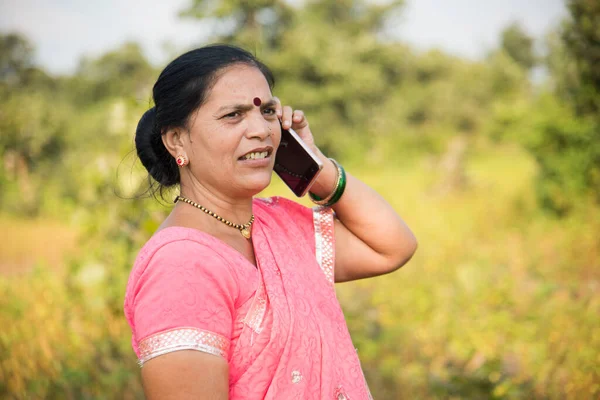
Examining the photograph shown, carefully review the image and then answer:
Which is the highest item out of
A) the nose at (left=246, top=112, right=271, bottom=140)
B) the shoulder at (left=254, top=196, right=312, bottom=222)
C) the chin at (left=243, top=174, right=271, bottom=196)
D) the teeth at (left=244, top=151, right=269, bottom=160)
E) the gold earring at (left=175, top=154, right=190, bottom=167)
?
the nose at (left=246, top=112, right=271, bottom=140)

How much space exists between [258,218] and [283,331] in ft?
1.36

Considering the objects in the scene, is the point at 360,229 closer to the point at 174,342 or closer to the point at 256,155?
the point at 256,155

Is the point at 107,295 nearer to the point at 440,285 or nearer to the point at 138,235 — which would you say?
the point at 138,235

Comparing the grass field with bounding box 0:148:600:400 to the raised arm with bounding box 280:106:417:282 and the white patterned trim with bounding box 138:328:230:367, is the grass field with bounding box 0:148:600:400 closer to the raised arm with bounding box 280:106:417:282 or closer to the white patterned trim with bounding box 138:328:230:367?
the raised arm with bounding box 280:106:417:282

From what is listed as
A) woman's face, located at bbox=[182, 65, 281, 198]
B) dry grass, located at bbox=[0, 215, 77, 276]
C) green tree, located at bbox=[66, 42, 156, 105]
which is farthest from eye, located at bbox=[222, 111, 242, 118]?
green tree, located at bbox=[66, 42, 156, 105]

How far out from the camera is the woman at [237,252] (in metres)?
1.25

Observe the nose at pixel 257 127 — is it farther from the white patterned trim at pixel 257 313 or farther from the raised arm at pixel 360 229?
the white patterned trim at pixel 257 313

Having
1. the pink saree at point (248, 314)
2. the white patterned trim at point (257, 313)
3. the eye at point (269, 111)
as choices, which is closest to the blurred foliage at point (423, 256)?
the eye at point (269, 111)

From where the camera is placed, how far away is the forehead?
4.97 ft

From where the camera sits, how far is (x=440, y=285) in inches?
200

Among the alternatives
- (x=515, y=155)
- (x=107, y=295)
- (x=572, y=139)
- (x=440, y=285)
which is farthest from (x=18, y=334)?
(x=515, y=155)

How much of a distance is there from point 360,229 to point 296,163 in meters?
0.31

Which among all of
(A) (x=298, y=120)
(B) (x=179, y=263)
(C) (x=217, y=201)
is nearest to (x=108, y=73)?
(A) (x=298, y=120)

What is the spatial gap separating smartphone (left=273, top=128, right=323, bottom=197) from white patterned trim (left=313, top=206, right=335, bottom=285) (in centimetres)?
10
